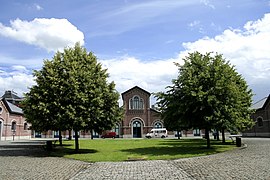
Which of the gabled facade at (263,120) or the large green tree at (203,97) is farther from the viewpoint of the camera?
the gabled facade at (263,120)

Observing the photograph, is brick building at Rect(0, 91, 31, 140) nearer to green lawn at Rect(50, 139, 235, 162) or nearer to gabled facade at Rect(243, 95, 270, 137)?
green lawn at Rect(50, 139, 235, 162)

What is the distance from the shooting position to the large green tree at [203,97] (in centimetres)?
2170

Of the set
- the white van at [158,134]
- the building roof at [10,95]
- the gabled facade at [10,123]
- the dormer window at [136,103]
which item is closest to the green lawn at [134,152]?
the gabled facade at [10,123]

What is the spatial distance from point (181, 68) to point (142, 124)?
42481 mm

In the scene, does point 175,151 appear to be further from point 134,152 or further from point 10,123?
point 10,123

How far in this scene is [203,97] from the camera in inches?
847

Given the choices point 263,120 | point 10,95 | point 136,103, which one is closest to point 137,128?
point 136,103

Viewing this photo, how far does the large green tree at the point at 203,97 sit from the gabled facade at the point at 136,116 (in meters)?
41.3

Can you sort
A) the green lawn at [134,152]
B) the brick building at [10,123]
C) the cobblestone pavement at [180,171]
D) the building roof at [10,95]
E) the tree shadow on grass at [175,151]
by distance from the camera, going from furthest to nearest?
the building roof at [10,95], the brick building at [10,123], the tree shadow on grass at [175,151], the green lawn at [134,152], the cobblestone pavement at [180,171]

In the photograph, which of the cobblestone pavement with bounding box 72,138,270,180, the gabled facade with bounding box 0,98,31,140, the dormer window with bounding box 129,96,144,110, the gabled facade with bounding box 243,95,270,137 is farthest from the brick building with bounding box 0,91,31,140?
the gabled facade with bounding box 243,95,270,137

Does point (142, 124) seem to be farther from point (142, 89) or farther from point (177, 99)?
point (177, 99)

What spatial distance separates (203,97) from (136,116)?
44392 millimetres

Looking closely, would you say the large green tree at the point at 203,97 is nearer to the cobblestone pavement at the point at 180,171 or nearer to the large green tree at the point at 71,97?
the large green tree at the point at 71,97

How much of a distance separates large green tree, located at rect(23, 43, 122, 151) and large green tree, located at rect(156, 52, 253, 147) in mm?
4713
